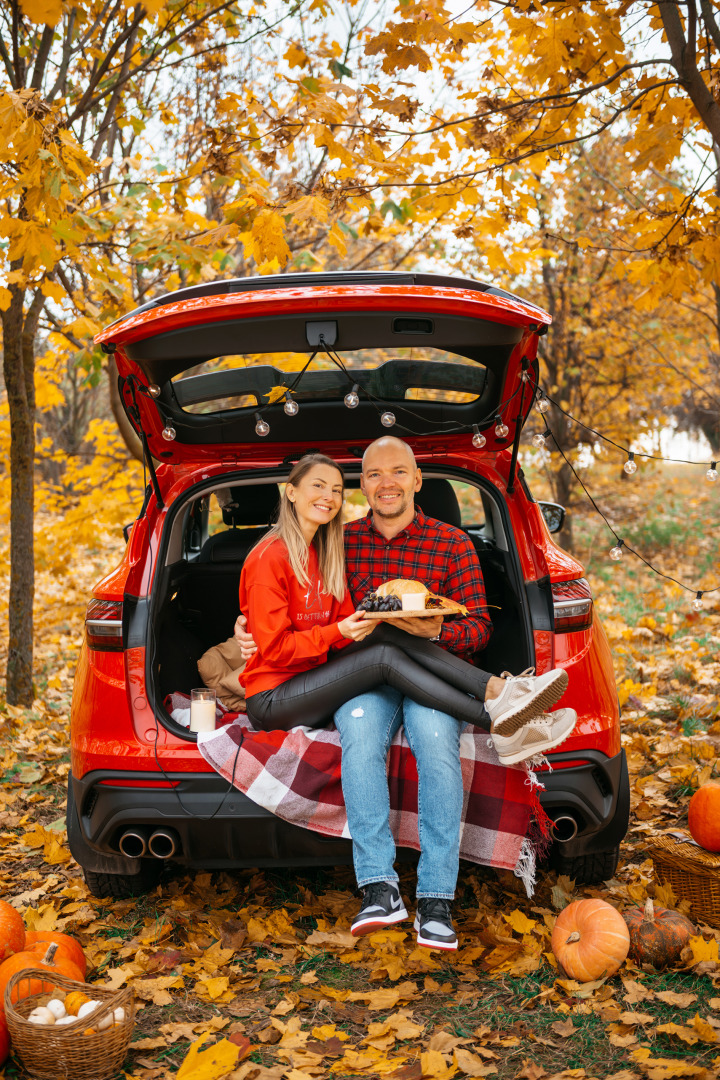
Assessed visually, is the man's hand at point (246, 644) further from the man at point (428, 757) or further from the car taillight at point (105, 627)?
the car taillight at point (105, 627)

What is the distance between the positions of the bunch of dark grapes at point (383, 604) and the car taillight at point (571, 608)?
20.4 inches

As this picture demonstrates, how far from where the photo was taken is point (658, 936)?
2.46 m

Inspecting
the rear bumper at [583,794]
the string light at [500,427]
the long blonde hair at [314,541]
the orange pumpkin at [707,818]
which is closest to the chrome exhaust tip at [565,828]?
the rear bumper at [583,794]

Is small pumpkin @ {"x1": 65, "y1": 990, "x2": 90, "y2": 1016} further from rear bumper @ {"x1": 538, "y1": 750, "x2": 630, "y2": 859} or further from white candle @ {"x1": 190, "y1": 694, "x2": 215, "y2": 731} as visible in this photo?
rear bumper @ {"x1": 538, "y1": 750, "x2": 630, "y2": 859}

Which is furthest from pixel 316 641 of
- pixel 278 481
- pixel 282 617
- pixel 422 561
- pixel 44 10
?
pixel 44 10

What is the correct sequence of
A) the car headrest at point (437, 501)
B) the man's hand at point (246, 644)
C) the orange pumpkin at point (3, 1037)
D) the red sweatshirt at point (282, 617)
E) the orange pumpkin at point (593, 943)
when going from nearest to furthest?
the orange pumpkin at point (3, 1037) < the orange pumpkin at point (593, 943) < the red sweatshirt at point (282, 617) < the man's hand at point (246, 644) < the car headrest at point (437, 501)

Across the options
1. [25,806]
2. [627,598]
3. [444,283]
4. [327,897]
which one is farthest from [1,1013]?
[627,598]

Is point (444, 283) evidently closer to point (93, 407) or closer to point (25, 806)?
point (25, 806)

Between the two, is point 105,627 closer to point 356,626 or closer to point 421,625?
point 356,626

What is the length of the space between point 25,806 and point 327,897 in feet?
5.94

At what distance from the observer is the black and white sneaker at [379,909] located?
98.0 inches

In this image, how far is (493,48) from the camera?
169 inches

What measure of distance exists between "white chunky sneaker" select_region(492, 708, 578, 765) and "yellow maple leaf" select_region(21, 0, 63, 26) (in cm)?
256

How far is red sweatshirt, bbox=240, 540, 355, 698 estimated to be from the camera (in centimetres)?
288
